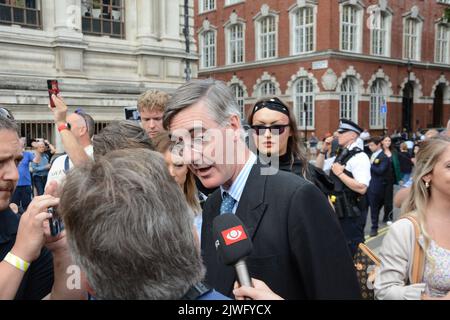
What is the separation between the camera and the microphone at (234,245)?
1.44 meters

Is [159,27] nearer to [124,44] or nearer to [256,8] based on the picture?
[124,44]

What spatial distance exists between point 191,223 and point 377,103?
29853mm

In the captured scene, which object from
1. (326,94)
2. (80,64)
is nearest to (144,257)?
(80,64)

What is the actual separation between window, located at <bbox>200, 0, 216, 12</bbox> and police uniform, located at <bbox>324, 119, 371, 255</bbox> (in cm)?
2938

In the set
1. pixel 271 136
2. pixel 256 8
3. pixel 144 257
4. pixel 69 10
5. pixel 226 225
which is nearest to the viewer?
pixel 144 257

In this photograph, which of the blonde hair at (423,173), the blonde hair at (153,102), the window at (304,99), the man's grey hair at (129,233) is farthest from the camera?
the window at (304,99)

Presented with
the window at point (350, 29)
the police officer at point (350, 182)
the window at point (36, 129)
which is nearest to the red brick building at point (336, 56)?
the window at point (350, 29)

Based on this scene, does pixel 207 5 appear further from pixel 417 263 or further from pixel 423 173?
pixel 417 263

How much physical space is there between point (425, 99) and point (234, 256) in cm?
3361

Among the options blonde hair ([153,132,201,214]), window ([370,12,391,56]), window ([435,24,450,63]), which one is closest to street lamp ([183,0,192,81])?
blonde hair ([153,132,201,214])

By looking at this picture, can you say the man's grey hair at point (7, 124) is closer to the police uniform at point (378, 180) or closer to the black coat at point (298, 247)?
the black coat at point (298, 247)

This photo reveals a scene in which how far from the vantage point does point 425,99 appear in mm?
31500

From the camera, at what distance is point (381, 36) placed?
95.2 ft

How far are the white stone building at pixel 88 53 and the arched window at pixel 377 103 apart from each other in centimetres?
1753
